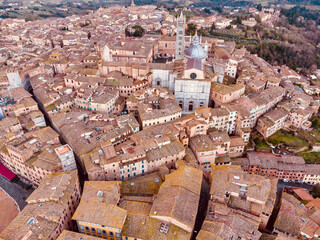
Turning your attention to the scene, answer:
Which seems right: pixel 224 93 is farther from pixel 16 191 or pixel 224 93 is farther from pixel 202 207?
pixel 16 191

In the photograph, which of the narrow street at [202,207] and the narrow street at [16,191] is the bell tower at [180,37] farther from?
the narrow street at [16,191]

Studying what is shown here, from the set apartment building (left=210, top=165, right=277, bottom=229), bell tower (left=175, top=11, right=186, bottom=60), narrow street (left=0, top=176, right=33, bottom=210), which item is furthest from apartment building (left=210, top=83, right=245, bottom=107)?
narrow street (left=0, top=176, right=33, bottom=210)

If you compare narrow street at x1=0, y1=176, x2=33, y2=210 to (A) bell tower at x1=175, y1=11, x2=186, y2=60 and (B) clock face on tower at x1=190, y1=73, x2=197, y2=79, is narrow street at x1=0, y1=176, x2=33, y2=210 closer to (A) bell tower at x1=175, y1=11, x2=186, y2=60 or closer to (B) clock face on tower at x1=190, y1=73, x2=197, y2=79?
(B) clock face on tower at x1=190, y1=73, x2=197, y2=79

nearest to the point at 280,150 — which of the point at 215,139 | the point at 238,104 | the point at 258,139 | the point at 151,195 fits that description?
the point at 258,139

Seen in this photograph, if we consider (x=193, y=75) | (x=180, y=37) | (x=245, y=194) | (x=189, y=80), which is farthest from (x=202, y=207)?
(x=180, y=37)

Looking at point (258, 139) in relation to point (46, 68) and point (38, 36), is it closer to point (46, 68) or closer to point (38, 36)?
point (46, 68)

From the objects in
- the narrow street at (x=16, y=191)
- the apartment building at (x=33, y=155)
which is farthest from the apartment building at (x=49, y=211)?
the narrow street at (x=16, y=191)
